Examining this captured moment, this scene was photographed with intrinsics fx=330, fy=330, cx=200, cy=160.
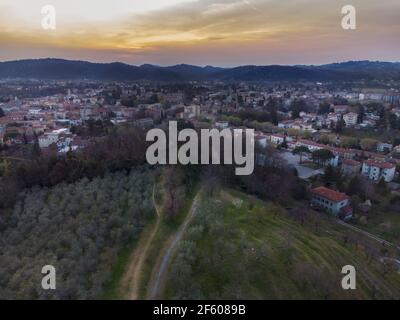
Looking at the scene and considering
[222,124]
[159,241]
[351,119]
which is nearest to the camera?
[159,241]

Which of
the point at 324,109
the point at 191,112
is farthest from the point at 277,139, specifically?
the point at 324,109

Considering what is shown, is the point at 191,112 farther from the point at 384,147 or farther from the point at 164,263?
the point at 164,263

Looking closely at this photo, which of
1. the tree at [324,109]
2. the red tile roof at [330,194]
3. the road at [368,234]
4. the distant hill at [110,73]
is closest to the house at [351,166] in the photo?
the red tile roof at [330,194]

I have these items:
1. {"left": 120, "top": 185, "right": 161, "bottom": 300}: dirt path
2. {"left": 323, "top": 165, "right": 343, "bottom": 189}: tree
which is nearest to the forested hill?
{"left": 120, "top": 185, "right": 161, "bottom": 300}: dirt path

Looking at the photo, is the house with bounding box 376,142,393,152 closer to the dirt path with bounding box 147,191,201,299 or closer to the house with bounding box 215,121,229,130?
the house with bounding box 215,121,229,130

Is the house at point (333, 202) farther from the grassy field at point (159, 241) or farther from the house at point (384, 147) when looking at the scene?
the house at point (384, 147)

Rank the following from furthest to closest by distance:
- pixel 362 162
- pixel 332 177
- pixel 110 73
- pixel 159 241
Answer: pixel 110 73
pixel 362 162
pixel 332 177
pixel 159 241
